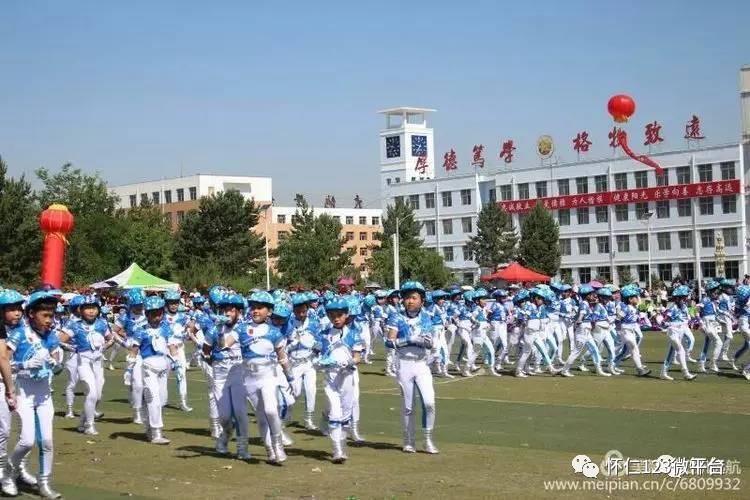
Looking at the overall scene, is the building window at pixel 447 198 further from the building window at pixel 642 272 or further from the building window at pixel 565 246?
the building window at pixel 642 272

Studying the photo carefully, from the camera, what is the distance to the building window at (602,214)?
9256 cm

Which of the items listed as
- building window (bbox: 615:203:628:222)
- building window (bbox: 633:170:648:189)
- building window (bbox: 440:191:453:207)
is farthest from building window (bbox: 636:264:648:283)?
building window (bbox: 440:191:453:207)

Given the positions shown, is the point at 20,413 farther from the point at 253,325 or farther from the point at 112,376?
the point at 112,376

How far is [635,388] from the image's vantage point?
2247 centimetres

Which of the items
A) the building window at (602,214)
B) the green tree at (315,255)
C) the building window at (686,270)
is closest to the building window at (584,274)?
the building window at (602,214)

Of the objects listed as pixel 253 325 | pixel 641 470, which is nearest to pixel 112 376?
pixel 253 325

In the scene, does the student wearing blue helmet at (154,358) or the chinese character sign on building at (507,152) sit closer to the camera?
the student wearing blue helmet at (154,358)

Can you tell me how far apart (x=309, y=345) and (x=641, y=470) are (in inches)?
241

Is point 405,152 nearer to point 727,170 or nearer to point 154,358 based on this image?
point 727,170

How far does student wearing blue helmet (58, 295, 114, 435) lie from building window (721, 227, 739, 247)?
72683 mm

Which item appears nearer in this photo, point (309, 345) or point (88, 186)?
point (309, 345)

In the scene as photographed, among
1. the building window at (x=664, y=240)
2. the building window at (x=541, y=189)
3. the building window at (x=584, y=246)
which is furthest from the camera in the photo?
the building window at (x=541, y=189)

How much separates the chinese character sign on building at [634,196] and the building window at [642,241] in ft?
9.80

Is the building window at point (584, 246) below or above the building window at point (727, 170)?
below
